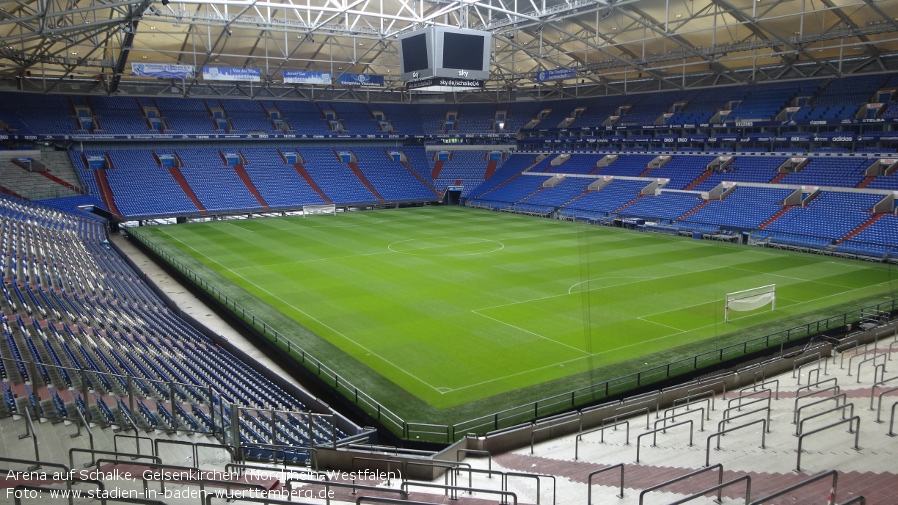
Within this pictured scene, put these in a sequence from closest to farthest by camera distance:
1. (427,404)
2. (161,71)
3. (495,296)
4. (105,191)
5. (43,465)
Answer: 1. (43,465)
2. (427,404)
3. (495,296)
4. (161,71)
5. (105,191)

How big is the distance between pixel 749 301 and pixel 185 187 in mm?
44523

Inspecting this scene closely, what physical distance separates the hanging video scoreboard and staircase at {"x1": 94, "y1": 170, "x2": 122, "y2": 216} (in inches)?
1163

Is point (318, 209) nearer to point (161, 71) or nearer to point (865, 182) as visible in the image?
point (161, 71)

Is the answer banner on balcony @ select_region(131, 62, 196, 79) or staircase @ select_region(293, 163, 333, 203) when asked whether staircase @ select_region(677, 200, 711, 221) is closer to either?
staircase @ select_region(293, 163, 333, 203)

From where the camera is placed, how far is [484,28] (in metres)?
41.7

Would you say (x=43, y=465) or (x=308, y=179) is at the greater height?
(x=308, y=179)

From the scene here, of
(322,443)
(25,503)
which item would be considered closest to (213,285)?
(322,443)

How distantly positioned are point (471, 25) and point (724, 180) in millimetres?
21194

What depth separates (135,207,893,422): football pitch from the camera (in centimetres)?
1815

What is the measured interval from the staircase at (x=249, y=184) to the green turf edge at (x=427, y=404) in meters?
28.4

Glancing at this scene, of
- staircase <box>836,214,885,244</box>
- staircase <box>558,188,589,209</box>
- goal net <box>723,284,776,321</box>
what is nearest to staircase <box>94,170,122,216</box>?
staircase <box>558,188,589,209</box>

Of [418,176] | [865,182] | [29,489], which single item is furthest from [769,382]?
[418,176]

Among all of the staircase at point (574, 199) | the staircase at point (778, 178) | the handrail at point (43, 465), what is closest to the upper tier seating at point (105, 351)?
the handrail at point (43, 465)

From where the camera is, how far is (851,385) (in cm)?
1405
